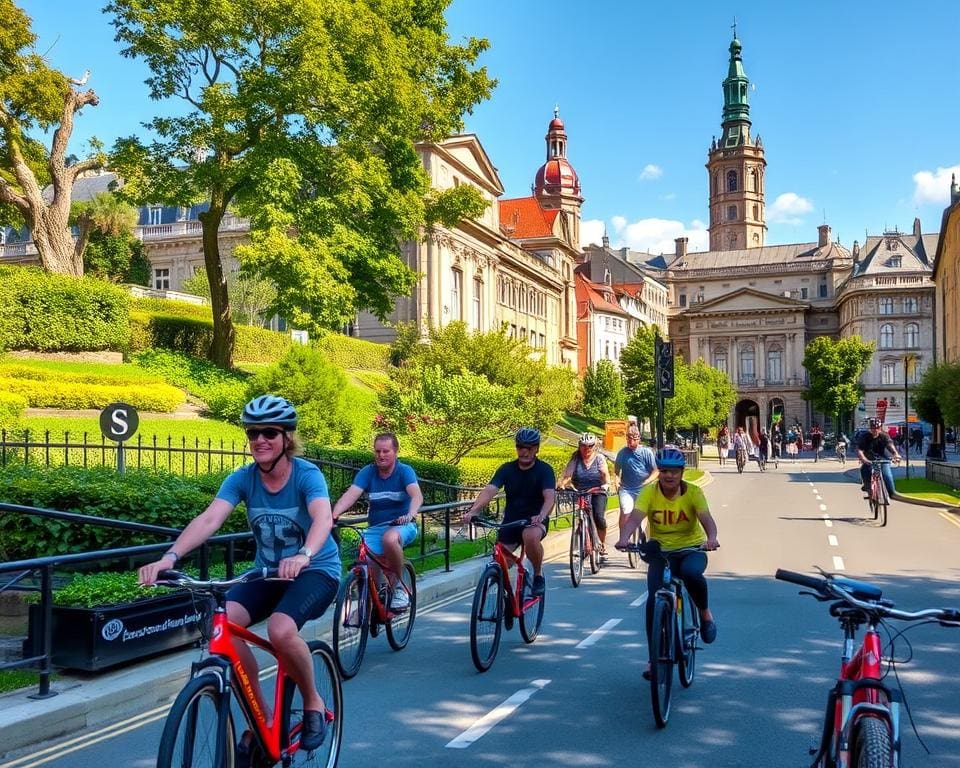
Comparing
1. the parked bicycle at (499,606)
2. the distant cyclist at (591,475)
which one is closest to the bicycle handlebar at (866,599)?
the parked bicycle at (499,606)

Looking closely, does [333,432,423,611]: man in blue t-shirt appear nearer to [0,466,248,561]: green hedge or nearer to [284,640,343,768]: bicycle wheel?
[0,466,248,561]: green hedge

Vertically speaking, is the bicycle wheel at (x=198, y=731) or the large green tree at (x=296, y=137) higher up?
the large green tree at (x=296, y=137)

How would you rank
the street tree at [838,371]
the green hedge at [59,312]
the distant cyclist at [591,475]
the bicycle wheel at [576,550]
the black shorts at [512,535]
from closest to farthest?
the black shorts at [512,535] < the bicycle wheel at [576,550] < the distant cyclist at [591,475] < the green hedge at [59,312] < the street tree at [838,371]

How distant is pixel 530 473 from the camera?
9344 millimetres

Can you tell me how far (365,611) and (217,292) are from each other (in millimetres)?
25797

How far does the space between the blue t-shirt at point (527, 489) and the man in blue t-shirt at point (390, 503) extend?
37.3 inches

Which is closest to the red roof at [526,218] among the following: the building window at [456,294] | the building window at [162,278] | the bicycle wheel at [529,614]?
the building window at [456,294]

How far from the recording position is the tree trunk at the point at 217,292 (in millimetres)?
32062

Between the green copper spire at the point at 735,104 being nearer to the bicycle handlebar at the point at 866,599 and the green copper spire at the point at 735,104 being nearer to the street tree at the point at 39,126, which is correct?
the street tree at the point at 39,126

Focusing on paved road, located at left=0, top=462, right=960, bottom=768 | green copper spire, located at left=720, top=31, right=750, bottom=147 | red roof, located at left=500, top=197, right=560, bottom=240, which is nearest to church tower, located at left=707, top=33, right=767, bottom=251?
green copper spire, located at left=720, top=31, right=750, bottom=147

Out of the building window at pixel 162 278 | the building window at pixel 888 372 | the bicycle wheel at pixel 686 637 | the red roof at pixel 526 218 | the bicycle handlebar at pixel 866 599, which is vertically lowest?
the bicycle wheel at pixel 686 637

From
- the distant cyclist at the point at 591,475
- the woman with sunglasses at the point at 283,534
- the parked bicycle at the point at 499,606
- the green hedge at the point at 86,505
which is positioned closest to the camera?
the woman with sunglasses at the point at 283,534

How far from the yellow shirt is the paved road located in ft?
3.43

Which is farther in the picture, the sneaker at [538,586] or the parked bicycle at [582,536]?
the parked bicycle at [582,536]
